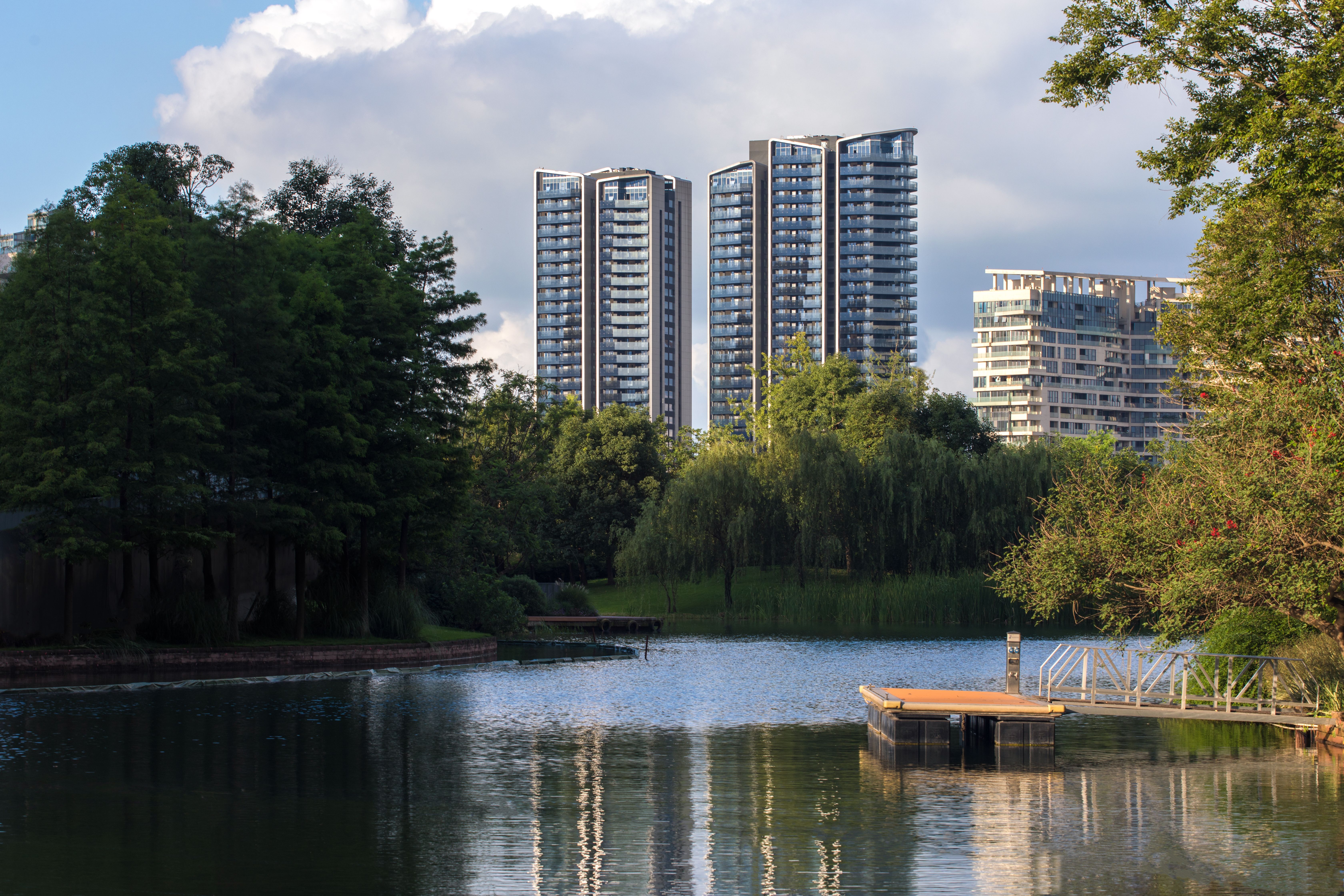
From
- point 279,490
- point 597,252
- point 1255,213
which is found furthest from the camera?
point 597,252

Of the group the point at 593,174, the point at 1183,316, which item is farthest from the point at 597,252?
the point at 1183,316

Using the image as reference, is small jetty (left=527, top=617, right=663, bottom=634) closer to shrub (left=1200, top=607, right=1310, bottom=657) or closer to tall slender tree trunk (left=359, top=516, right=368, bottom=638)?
tall slender tree trunk (left=359, top=516, right=368, bottom=638)

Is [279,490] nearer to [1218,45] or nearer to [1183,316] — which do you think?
[1183,316]

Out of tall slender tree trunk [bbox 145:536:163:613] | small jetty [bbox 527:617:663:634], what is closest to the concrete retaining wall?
tall slender tree trunk [bbox 145:536:163:613]

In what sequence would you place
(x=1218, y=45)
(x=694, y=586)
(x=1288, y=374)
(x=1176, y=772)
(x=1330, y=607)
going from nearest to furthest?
(x=1176, y=772) → (x=1330, y=607) → (x=1218, y=45) → (x=1288, y=374) → (x=694, y=586)

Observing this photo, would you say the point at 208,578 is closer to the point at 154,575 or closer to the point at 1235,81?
the point at 154,575

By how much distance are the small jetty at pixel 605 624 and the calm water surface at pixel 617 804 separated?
94.5 feet

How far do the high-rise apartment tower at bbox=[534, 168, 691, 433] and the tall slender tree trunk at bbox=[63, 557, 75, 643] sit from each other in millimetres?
160453

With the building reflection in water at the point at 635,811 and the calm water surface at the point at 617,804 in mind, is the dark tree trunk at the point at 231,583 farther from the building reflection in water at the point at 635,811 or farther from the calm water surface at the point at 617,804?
the building reflection in water at the point at 635,811

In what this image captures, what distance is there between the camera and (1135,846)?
12.8 metres

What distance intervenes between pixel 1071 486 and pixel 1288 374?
4.70 m

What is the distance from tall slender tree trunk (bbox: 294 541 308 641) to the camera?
38281 millimetres

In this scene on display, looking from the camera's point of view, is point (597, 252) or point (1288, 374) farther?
point (597, 252)

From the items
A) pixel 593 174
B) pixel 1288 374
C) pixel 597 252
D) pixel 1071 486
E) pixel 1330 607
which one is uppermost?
pixel 593 174
